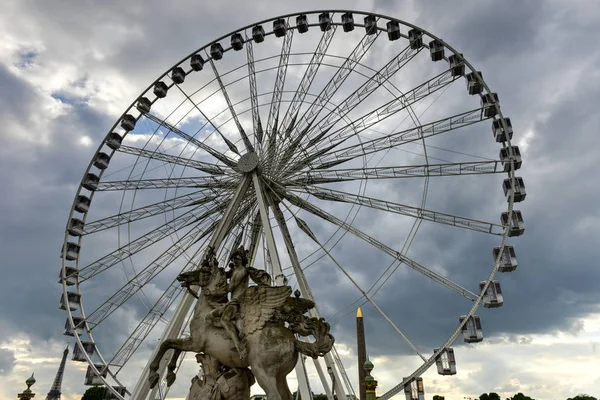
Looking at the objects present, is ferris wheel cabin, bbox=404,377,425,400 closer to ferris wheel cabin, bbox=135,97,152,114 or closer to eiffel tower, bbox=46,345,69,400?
ferris wheel cabin, bbox=135,97,152,114

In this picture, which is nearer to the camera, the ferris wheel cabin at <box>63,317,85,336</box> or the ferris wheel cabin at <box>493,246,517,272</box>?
the ferris wheel cabin at <box>493,246,517,272</box>

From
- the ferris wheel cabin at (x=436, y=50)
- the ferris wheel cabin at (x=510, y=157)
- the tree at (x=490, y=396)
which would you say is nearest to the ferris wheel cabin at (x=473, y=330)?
the ferris wheel cabin at (x=510, y=157)

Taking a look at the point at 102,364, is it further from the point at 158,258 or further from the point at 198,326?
the point at 198,326

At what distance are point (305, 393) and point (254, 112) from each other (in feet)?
37.6

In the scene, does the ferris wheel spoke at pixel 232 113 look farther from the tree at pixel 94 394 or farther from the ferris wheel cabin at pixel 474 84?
the tree at pixel 94 394

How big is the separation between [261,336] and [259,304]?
67 centimetres

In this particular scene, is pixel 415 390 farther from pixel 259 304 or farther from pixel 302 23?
pixel 302 23

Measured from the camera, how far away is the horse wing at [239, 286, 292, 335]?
30.2ft

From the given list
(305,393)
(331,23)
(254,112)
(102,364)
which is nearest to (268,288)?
(305,393)

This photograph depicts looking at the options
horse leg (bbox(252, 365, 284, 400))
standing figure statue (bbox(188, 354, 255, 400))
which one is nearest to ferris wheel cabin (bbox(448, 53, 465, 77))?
standing figure statue (bbox(188, 354, 255, 400))

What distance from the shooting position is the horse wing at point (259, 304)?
9.20 metres

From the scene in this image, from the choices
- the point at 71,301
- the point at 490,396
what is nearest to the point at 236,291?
the point at 71,301

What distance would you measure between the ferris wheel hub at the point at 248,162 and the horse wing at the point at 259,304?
948cm

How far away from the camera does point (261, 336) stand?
901cm
